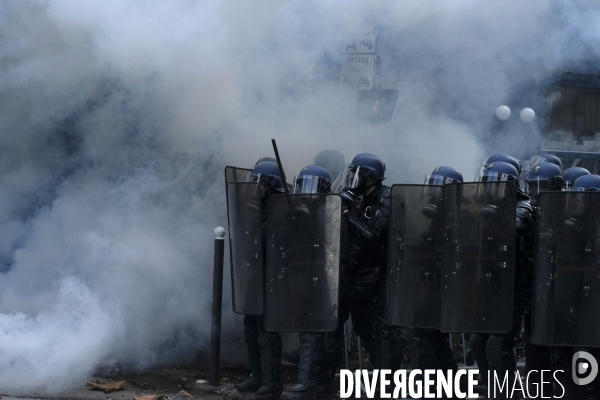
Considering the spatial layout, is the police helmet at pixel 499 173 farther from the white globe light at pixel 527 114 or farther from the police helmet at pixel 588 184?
the white globe light at pixel 527 114

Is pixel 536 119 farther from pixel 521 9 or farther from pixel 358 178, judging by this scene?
pixel 358 178

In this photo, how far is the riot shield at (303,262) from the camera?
16.6ft

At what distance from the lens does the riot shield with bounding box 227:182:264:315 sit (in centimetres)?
536

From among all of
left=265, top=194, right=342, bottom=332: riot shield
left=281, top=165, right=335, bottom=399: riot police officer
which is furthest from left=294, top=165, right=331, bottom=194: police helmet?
left=265, top=194, right=342, bottom=332: riot shield

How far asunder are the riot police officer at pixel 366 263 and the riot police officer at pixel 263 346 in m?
0.36

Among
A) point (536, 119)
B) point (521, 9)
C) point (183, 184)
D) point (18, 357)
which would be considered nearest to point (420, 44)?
point (521, 9)

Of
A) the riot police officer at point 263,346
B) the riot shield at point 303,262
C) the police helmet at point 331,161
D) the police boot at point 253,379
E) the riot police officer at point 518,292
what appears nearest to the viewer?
the riot police officer at point 518,292

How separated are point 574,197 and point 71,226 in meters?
3.67

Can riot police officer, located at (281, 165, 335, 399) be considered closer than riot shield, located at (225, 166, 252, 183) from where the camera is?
Yes

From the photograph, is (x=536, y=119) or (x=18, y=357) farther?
(x=536, y=119)

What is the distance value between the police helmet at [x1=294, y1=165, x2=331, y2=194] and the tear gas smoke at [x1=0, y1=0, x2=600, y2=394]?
145 centimetres

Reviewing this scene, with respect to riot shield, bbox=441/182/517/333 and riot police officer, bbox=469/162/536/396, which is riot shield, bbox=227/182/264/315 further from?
riot police officer, bbox=469/162/536/396

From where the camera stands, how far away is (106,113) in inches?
260

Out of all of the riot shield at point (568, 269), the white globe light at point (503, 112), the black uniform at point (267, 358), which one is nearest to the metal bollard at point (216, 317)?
the black uniform at point (267, 358)
